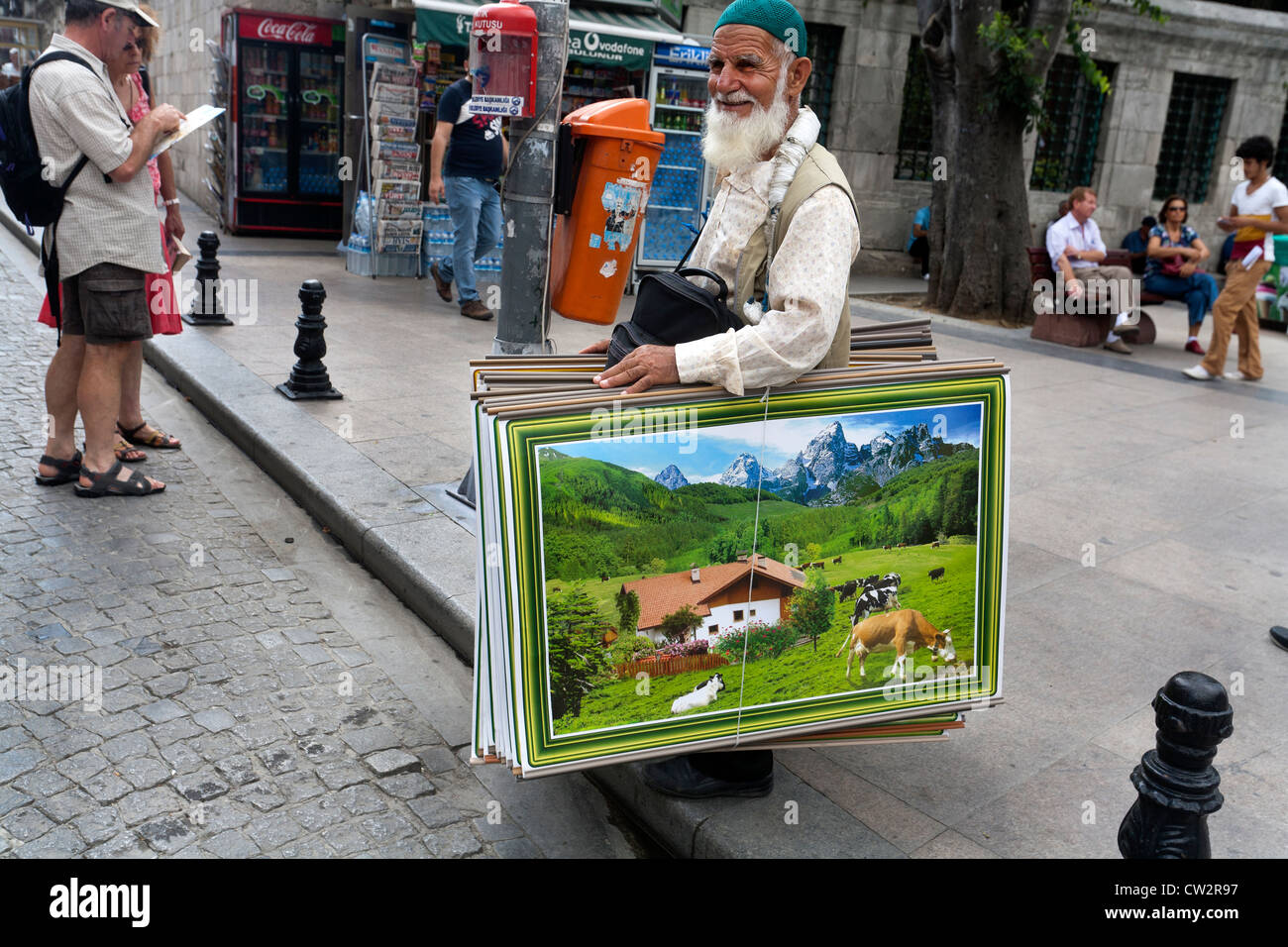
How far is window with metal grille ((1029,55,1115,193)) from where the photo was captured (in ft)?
58.1

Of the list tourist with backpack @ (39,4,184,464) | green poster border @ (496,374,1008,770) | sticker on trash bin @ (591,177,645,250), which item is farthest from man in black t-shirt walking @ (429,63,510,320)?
green poster border @ (496,374,1008,770)

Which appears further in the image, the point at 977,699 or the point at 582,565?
the point at 977,699

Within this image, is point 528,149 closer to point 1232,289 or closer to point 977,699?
point 977,699

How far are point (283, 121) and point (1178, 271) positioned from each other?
37.5 feet

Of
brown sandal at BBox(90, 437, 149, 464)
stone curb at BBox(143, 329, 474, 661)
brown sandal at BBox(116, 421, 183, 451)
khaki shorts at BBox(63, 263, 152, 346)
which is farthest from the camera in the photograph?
brown sandal at BBox(116, 421, 183, 451)

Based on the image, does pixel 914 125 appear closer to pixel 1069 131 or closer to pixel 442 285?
pixel 1069 131

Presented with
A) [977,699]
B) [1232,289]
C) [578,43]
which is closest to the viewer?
[977,699]

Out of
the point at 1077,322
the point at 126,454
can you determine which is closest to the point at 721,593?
the point at 126,454

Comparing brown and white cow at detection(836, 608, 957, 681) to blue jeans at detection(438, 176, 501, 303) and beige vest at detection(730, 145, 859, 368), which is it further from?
blue jeans at detection(438, 176, 501, 303)

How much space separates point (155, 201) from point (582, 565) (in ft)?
12.4

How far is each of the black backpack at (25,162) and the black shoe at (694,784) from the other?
3656 millimetres

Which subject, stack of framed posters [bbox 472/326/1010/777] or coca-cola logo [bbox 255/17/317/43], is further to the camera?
coca-cola logo [bbox 255/17/317/43]

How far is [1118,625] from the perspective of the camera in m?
4.43
